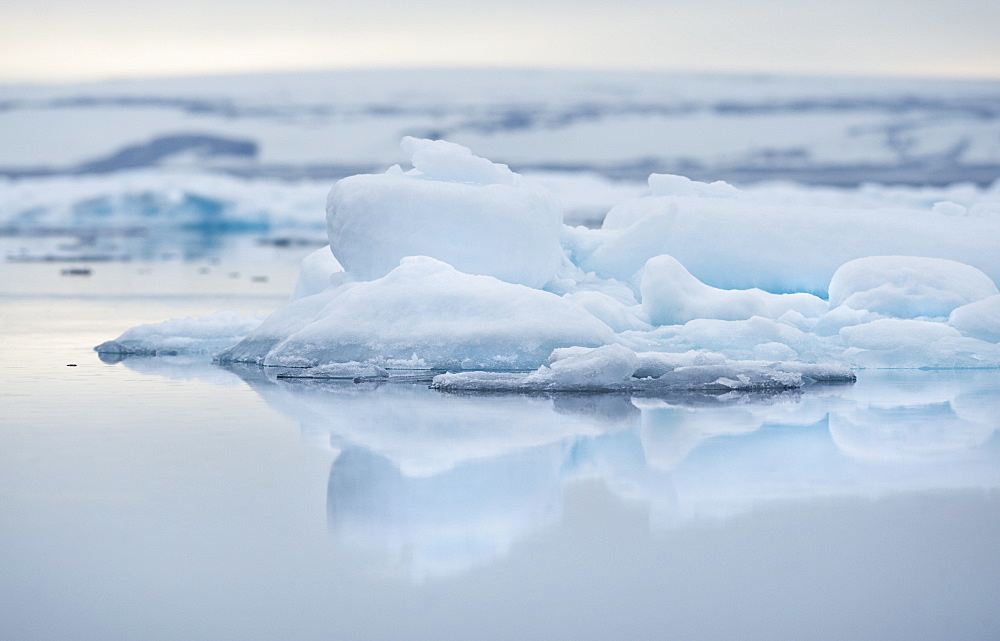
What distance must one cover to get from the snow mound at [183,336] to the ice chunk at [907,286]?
3.89 meters

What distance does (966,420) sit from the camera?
5.43m

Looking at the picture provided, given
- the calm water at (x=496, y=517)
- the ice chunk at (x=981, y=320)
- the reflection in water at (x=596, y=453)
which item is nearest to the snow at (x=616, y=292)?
the ice chunk at (x=981, y=320)

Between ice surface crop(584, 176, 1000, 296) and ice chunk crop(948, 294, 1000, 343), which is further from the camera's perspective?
ice surface crop(584, 176, 1000, 296)

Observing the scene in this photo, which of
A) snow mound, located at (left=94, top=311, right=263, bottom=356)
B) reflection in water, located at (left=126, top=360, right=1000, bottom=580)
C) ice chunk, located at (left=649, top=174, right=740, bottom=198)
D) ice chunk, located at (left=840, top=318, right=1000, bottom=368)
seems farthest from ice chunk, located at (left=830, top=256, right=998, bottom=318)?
snow mound, located at (left=94, top=311, right=263, bottom=356)

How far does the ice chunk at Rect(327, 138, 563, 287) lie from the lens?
7.59 m

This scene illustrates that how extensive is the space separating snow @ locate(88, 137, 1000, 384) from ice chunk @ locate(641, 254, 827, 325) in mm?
14

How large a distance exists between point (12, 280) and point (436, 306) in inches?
347

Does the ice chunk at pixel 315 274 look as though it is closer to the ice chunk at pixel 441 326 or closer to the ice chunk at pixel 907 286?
the ice chunk at pixel 441 326

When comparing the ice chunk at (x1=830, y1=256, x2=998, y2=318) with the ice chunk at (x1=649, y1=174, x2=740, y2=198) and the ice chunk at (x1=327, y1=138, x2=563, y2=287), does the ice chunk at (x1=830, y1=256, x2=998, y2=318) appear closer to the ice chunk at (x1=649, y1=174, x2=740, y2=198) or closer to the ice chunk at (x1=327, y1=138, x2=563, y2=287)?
the ice chunk at (x1=649, y1=174, x2=740, y2=198)

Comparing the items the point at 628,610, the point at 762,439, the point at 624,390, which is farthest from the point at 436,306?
the point at 628,610

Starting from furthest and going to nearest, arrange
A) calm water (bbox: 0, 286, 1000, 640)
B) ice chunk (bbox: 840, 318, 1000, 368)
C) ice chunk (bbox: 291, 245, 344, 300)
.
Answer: ice chunk (bbox: 291, 245, 344, 300), ice chunk (bbox: 840, 318, 1000, 368), calm water (bbox: 0, 286, 1000, 640)

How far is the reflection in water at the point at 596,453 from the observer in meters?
3.60

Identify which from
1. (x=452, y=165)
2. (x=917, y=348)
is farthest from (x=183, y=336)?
(x=917, y=348)

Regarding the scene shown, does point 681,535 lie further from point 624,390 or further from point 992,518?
point 624,390
